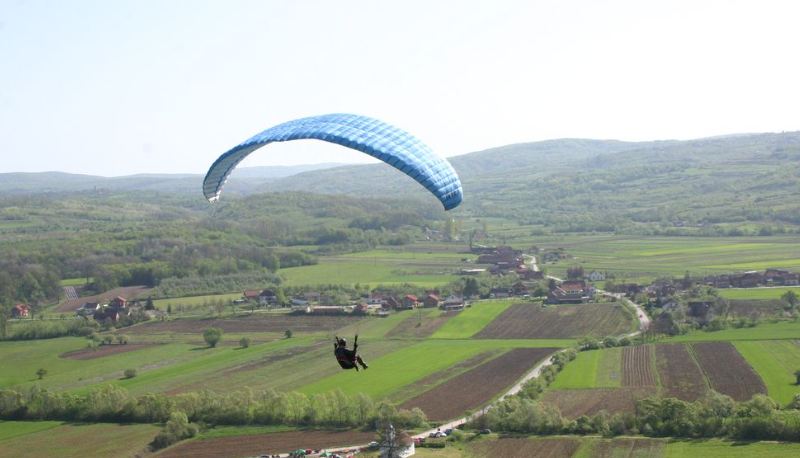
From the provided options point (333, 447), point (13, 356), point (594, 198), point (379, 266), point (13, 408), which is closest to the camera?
point (333, 447)

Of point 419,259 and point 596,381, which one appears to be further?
point 419,259

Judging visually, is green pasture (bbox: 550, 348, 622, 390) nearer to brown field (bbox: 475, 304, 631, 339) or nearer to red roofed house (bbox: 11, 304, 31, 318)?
brown field (bbox: 475, 304, 631, 339)

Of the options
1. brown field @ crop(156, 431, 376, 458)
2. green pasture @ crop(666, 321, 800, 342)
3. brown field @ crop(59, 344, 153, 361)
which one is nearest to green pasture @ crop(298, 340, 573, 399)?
brown field @ crop(156, 431, 376, 458)

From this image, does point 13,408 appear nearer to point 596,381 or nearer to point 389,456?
point 389,456

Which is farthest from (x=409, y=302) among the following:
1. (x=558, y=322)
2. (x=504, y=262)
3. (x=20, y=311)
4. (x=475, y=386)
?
(x=20, y=311)

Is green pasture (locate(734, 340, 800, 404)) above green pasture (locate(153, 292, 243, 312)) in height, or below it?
above

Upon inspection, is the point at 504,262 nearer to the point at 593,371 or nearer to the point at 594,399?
the point at 593,371

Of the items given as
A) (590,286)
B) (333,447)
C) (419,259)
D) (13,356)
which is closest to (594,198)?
(419,259)

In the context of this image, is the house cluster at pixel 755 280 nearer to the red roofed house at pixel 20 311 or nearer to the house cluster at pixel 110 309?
the house cluster at pixel 110 309
